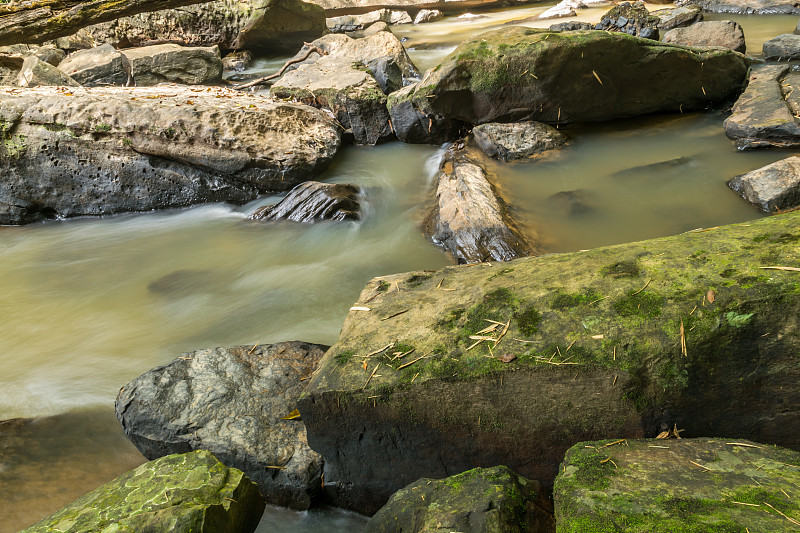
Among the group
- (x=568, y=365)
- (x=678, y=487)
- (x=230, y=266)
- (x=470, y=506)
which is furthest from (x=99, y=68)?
(x=678, y=487)

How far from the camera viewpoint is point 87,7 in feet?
21.1

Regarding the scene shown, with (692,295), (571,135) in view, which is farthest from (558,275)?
(571,135)

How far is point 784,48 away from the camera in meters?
8.50

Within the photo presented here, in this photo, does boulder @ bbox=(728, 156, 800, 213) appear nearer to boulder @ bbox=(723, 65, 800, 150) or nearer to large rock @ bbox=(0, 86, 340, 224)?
boulder @ bbox=(723, 65, 800, 150)

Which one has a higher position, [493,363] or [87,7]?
[87,7]

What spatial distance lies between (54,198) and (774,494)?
25.1 feet

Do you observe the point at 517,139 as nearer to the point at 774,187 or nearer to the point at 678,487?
the point at 774,187

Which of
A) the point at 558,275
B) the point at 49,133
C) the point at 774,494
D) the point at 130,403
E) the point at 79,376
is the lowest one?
the point at 79,376

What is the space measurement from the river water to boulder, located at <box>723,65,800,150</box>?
0.60ft

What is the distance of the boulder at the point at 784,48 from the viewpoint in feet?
27.6

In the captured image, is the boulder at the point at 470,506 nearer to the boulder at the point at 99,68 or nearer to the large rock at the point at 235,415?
the large rock at the point at 235,415

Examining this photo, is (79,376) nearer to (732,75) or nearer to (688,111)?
(688,111)

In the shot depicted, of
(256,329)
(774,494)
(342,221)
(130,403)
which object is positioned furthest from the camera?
(342,221)

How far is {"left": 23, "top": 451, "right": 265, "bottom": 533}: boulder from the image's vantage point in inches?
86.4
